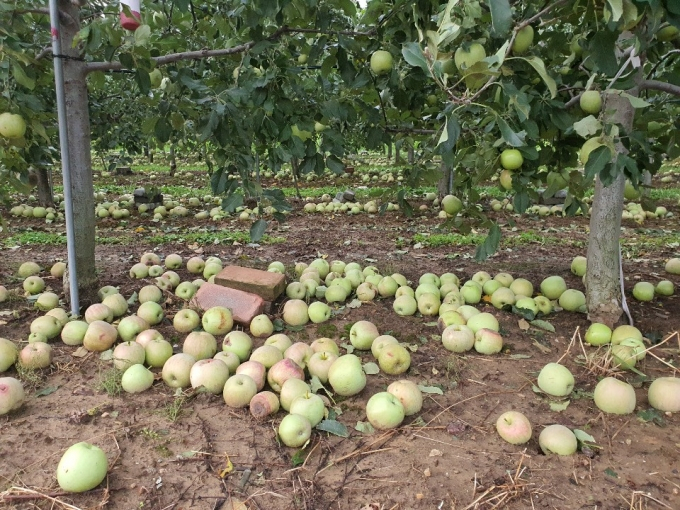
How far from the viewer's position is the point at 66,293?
399 cm

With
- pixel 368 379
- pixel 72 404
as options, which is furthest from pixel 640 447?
pixel 72 404

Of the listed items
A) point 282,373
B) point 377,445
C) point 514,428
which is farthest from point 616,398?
point 282,373

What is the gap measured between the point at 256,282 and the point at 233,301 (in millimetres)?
289

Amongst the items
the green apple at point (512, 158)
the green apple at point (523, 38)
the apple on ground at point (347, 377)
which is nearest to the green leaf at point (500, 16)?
the green apple at point (523, 38)

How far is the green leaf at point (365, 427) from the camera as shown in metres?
2.54

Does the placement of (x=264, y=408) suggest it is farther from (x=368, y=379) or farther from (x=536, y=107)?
(x=536, y=107)

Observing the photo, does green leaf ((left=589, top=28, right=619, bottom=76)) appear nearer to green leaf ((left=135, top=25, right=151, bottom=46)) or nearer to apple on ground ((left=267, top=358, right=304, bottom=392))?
apple on ground ((left=267, top=358, right=304, bottom=392))

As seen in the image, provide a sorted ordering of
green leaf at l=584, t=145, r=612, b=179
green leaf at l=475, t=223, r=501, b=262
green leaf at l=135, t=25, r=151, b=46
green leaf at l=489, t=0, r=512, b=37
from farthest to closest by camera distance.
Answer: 1. green leaf at l=475, t=223, r=501, b=262
2. green leaf at l=135, t=25, r=151, b=46
3. green leaf at l=584, t=145, r=612, b=179
4. green leaf at l=489, t=0, r=512, b=37

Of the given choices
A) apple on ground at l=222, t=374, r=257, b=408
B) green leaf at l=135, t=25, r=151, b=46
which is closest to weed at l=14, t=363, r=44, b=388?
apple on ground at l=222, t=374, r=257, b=408

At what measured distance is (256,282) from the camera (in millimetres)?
4113

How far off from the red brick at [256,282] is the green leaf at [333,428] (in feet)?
5.54

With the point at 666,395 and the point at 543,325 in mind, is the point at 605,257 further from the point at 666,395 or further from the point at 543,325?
the point at 666,395

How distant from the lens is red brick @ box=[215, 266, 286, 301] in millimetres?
4086

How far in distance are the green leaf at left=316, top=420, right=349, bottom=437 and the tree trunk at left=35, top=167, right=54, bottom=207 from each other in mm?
8977
